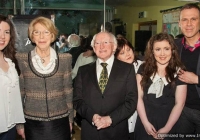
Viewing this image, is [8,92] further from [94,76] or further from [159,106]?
[159,106]

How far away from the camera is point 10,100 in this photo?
1.81 metres

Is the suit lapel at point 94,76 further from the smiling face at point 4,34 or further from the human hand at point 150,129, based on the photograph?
the smiling face at point 4,34

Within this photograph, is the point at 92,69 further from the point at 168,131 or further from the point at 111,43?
the point at 168,131

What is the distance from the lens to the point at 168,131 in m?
2.02

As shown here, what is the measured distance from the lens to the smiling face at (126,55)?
2.42 metres

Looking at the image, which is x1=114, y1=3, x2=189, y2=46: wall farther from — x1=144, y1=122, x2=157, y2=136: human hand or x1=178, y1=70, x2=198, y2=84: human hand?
x1=144, y1=122, x2=157, y2=136: human hand

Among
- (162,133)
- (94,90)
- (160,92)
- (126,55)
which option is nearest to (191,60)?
(160,92)

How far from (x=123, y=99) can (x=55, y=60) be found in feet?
2.28

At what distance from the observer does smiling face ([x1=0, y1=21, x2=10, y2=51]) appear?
1.83 meters

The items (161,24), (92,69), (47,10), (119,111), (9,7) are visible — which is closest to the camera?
(119,111)

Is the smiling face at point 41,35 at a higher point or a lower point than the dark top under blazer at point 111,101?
higher

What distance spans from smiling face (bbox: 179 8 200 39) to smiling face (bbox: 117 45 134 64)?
59cm

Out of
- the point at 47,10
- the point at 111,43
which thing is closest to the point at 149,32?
the point at 47,10

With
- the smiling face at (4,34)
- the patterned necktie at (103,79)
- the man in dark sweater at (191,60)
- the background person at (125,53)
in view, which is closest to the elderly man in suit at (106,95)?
the patterned necktie at (103,79)
